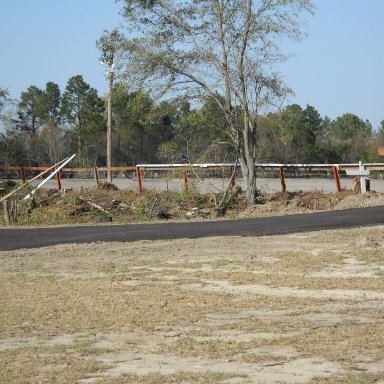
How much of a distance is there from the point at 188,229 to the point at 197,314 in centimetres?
1039

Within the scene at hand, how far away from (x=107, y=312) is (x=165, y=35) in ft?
64.9

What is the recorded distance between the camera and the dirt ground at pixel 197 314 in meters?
7.71

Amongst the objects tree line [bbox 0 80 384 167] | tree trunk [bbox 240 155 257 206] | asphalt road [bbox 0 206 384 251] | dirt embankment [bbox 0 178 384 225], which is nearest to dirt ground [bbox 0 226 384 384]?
asphalt road [bbox 0 206 384 251]

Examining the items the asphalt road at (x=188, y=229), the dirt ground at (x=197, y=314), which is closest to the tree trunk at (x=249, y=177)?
the asphalt road at (x=188, y=229)

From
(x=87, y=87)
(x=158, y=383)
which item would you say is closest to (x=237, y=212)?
(x=158, y=383)

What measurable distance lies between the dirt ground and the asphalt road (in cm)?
229

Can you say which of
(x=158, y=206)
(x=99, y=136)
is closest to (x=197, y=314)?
(x=158, y=206)

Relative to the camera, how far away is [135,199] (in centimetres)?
2853

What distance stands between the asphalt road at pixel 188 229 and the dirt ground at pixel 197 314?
229cm

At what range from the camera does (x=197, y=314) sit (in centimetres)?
1028

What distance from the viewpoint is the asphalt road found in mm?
19391

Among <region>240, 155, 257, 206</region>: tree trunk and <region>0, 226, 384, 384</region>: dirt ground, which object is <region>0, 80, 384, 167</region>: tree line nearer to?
<region>240, 155, 257, 206</region>: tree trunk

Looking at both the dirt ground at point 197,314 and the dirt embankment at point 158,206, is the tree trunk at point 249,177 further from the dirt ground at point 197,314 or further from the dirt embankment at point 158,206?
the dirt ground at point 197,314

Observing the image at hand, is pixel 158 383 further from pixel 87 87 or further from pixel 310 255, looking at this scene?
pixel 87 87
